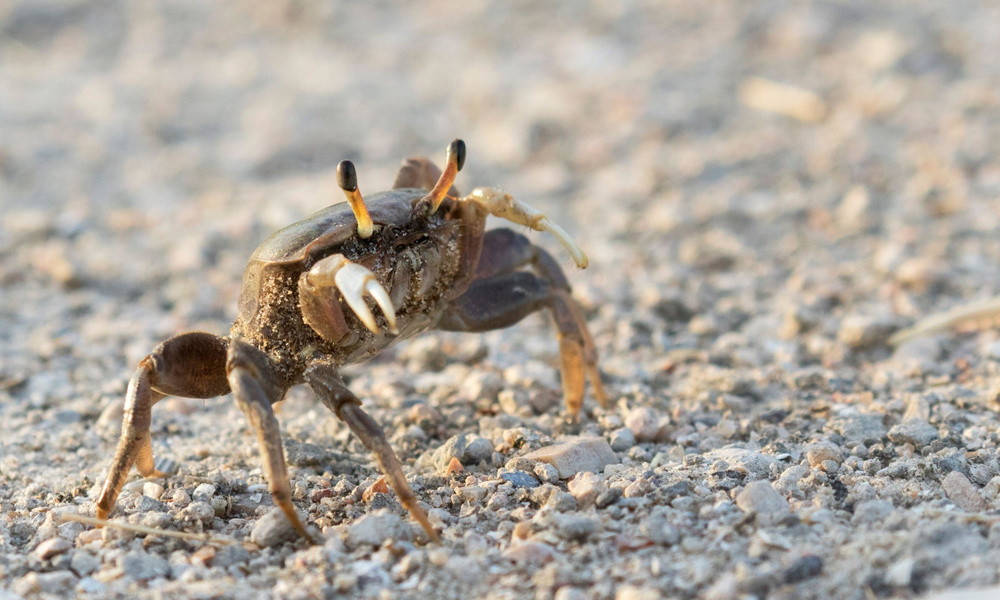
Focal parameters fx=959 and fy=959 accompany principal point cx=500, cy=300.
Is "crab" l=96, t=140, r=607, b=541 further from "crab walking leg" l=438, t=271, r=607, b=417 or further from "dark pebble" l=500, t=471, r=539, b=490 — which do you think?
"dark pebble" l=500, t=471, r=539, b=490

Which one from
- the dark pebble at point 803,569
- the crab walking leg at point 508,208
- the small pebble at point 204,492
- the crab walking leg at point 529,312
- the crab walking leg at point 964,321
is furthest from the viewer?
the crab walking leg at point 964,321

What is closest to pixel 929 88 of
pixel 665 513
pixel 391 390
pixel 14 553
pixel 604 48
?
pixel 604 48

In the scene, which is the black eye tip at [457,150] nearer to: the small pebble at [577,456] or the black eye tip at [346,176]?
the black eye tip at [346,176]

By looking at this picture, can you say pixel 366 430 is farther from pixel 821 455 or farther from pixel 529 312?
pixel 821 455

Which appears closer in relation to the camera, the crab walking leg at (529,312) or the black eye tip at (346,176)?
the black eye tip at (346,176)

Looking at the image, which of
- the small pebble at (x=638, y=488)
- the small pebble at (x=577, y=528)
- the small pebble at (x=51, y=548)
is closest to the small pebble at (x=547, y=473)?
the small pebble at (x=638, y=488)

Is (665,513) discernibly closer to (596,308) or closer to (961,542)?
(961,542)
